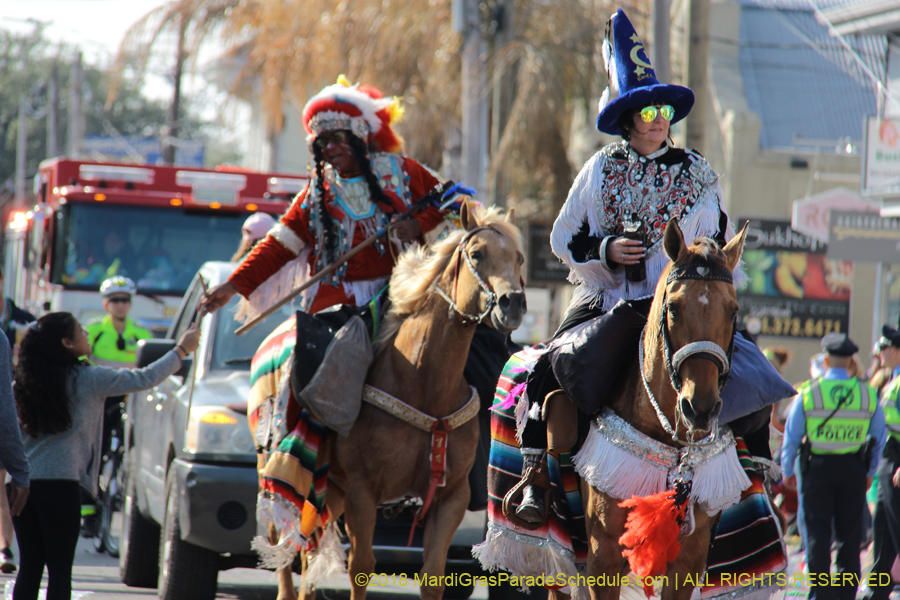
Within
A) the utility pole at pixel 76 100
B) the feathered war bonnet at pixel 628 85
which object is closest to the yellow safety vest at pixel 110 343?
the feathered war bonnet at pixel 628 85

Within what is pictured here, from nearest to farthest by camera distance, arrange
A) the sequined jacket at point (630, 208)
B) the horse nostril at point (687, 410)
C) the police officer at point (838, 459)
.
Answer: the horse nostril at point (687, 410), the sequined jacket at point (630, 208), the police officer at point (838, 459)

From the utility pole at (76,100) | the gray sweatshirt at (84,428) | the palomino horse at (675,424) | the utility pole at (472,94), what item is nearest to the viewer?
the palomino horse at (675,424)

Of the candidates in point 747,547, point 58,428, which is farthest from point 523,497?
point 58,428

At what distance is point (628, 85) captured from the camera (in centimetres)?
490

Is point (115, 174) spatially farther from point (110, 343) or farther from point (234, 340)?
point (234, 340)

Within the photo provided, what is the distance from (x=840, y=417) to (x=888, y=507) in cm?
71

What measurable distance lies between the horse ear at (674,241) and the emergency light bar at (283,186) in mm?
8500


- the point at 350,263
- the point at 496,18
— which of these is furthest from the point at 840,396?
the point at 496,18

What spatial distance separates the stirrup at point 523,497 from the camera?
465 cm

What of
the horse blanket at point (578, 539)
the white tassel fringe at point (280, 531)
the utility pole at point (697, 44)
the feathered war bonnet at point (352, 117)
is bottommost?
the white tassel fringe at point (280, 531)

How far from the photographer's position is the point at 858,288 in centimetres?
1948

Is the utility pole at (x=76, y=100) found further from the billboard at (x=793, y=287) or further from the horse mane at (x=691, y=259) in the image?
the horse mane at (x=691, y=259)

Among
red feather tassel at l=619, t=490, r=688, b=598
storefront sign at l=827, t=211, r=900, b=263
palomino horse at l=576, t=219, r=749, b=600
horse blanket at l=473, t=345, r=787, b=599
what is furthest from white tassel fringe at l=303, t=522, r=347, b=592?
storefront sign at l=827, t=211, r=900, b=263

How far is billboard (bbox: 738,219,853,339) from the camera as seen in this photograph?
55.8 feet
